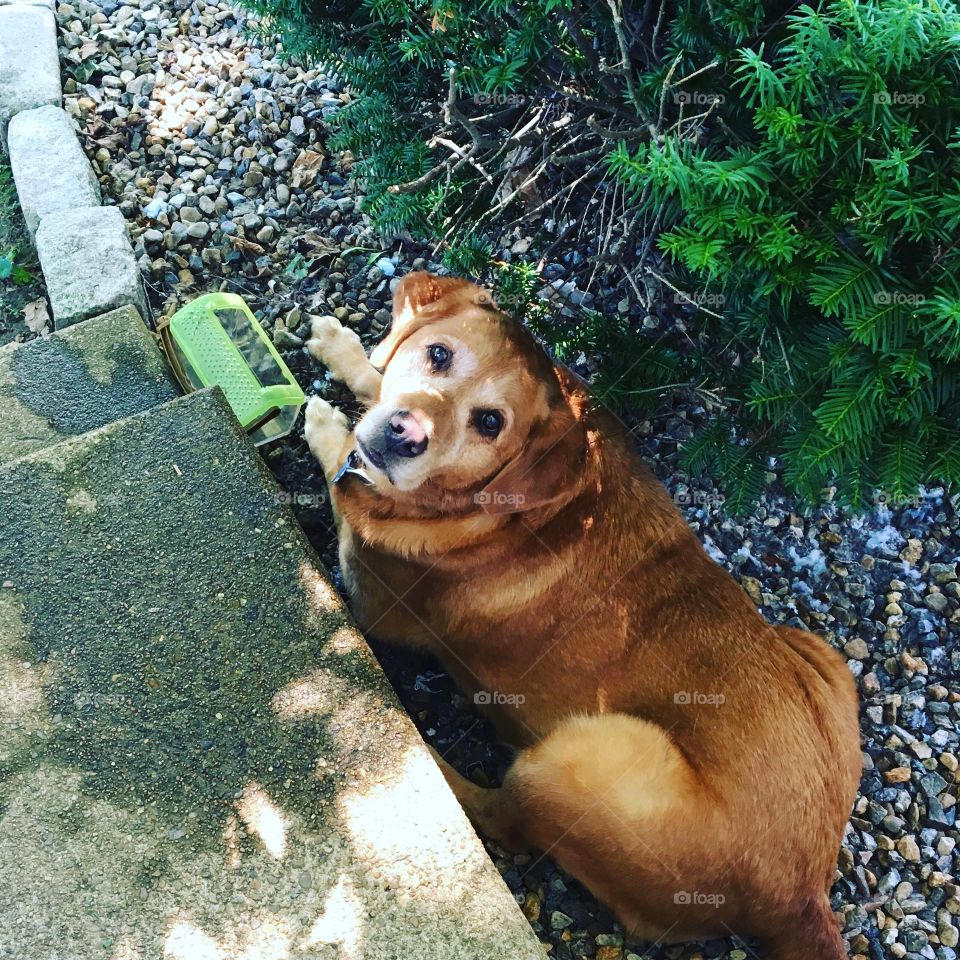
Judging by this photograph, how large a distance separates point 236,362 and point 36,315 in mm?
1279

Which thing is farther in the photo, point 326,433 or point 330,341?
point 330,341

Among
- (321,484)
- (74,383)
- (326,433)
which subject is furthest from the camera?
(321,484)

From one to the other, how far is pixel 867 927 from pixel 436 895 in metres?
1.86

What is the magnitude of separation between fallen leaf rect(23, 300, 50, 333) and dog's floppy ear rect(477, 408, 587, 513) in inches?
106

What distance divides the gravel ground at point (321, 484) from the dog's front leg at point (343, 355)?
0.46ft

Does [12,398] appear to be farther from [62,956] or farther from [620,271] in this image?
[620,271]

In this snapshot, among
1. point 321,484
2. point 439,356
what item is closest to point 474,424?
point 439,356

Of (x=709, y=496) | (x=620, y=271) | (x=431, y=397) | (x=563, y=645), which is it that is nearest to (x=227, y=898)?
(x=563, y=645)

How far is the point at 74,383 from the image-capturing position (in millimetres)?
4062

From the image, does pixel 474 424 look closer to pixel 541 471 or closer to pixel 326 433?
pixel 541 471

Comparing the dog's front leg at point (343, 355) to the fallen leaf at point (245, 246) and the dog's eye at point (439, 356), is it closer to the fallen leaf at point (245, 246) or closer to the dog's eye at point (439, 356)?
the fallen leaf at point (245, 246)

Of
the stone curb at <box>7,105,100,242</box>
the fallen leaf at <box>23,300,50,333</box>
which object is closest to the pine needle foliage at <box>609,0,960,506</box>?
the fallen leaf at <box>23,300,50,333</box>

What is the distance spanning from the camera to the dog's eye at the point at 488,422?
3459 mm

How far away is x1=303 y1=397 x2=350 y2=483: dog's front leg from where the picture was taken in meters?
4.15
